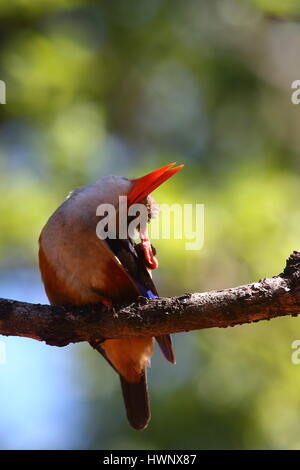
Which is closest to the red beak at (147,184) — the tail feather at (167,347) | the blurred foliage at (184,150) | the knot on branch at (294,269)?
the tail feather at (167,347)

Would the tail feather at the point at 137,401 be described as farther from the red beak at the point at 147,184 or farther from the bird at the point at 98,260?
the red beak at the point at 147,184

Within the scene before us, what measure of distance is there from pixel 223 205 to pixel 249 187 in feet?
0.84

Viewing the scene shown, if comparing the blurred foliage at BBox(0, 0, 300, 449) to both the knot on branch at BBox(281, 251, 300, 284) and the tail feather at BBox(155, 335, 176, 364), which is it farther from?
the knot on branch at BBox(281, 251, 300, 284)

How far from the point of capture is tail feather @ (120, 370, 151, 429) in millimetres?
4723

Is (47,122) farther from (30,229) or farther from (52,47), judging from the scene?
(30,229)

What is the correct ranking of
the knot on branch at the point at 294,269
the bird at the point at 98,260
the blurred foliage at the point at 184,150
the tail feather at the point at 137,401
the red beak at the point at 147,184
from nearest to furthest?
the knot on branch at the point at 294,269, the bird at the point at 98,260, the red beak at the point at 147,184, the tail feather at the point at 137,401, the blurred foliage at the point at 184,150

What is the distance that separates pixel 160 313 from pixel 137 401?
128 cm

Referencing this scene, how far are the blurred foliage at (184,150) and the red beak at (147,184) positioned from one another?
97 centimetres

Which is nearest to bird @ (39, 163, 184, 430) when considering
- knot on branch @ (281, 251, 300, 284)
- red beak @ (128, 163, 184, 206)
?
red beak @ (128, 163, 184, 206)

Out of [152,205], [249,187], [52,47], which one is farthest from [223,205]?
[52,47]

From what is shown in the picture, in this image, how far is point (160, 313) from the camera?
142 inches

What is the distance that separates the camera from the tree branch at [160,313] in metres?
3.45

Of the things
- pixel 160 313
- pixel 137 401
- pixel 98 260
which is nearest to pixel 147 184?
pixel 98 260

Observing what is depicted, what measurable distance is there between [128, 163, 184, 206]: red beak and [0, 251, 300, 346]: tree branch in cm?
85
